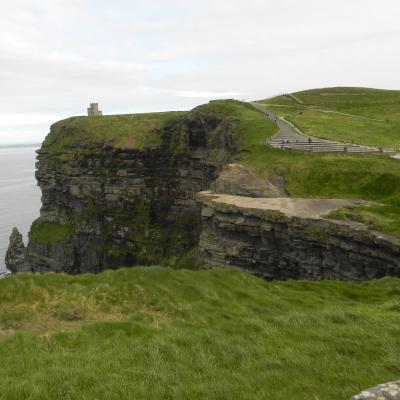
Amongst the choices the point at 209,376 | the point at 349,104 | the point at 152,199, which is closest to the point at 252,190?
the point at 209,376

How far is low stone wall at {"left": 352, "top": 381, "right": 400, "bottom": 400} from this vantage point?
764 cm

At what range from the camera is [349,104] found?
8212 centimetres

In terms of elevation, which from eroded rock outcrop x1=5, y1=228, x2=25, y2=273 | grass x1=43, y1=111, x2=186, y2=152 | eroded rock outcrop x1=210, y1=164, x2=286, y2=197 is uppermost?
grass x1=43, y1=111, x2=186, y2=152

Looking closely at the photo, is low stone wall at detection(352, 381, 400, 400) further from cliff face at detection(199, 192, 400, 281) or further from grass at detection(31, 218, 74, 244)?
grass at detection(31, 218, 74, 244)

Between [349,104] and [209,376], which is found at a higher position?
[349,104]

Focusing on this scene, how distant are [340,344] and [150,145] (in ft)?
203

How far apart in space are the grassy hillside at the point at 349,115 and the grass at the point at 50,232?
40.5 m

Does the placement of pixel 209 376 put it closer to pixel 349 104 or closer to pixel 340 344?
pixel 340 344

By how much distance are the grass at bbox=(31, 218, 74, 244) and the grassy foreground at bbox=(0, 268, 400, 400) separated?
2328 inches

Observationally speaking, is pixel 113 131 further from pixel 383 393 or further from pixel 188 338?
pixel 383 393

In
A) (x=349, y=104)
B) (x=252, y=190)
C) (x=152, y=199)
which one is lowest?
(x=152, y=199)

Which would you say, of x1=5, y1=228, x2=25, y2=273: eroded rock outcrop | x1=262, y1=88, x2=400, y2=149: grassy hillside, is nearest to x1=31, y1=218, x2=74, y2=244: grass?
x1=5, y1=228, x2=25, y2=273: eroded rock outcrop

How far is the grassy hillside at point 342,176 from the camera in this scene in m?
29.3

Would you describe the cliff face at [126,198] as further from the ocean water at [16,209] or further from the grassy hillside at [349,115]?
the ocean water at [16,209]
